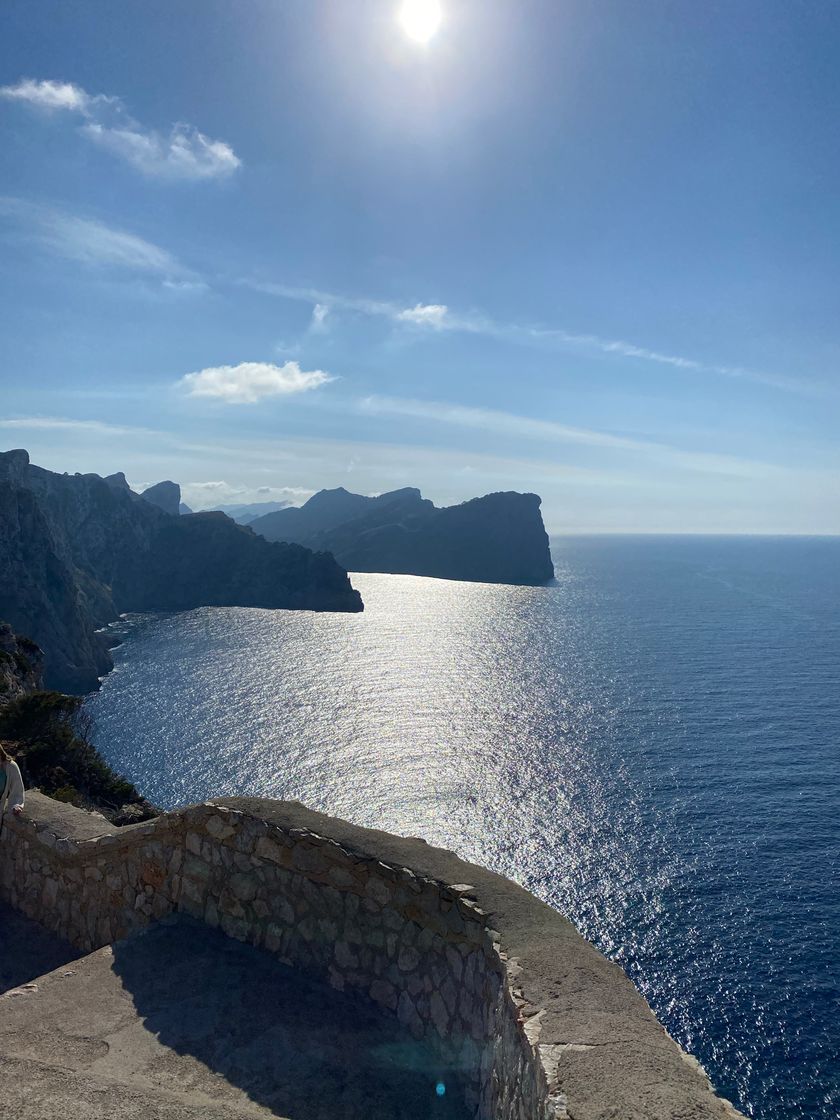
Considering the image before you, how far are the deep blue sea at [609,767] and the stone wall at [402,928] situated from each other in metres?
27.3

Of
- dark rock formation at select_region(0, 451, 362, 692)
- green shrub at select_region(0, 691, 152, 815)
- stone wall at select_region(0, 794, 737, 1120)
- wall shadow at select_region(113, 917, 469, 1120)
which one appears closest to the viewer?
stone wall at select_region(0, 794, 737, 1120)

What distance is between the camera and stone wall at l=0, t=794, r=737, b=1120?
4363 millimetres

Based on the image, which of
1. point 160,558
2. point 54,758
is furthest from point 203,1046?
point 160,558

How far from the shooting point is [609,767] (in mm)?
57531

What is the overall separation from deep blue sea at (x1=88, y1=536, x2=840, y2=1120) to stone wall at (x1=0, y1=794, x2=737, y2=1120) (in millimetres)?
27276

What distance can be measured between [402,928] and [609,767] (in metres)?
54.8

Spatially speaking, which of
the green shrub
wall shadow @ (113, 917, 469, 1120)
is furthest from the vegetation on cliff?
wall shadow @ (113, 917, 469, 1120)

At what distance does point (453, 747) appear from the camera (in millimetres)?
63906

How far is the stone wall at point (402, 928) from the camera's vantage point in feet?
14.3

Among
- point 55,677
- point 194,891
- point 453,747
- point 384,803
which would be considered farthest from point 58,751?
point 55,677

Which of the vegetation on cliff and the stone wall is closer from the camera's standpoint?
the stone wall

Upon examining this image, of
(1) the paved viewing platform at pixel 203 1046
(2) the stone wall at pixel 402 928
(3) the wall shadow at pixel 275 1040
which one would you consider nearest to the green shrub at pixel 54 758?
Result: (2) the stone wall at pixel 402 928

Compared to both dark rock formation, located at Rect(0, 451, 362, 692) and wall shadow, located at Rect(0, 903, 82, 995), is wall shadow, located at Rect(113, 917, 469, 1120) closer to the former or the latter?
wall shadow, located at Rect(0, 903, 82, 995)

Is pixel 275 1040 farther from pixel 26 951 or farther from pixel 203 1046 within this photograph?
pixel 26 951
